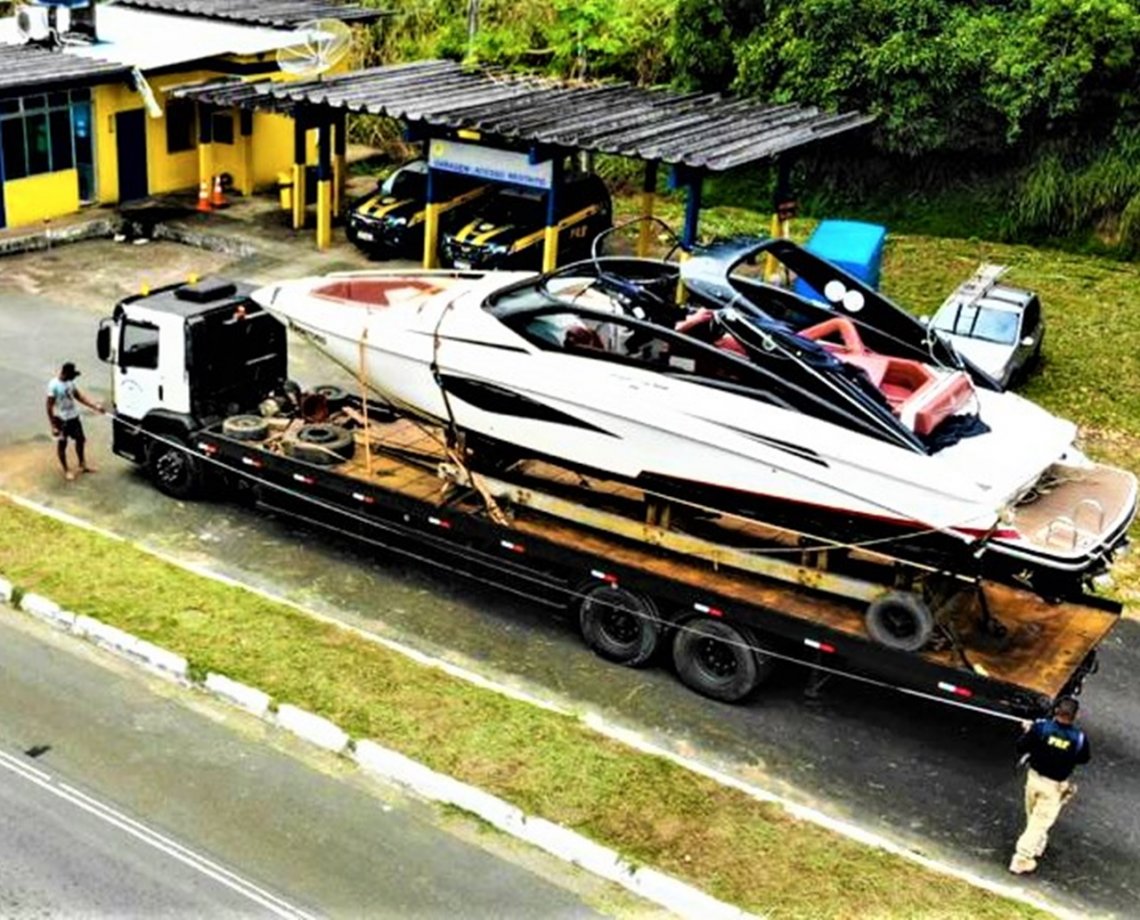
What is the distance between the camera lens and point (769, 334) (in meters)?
11.6

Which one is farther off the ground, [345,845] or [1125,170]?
[1125,170]

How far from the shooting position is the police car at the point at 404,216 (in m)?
25.0

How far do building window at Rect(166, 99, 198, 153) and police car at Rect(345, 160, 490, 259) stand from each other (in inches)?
226

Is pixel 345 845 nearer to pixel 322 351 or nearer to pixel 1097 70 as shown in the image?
pixel 322 351

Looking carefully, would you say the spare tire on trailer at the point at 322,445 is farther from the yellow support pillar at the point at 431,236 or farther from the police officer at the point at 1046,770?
the yellow support pillar at the point at 431,236

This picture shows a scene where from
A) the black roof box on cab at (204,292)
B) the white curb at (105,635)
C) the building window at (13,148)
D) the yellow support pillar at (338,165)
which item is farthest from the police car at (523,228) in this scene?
the white curb at (105,635)

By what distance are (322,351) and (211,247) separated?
1324 centimetres

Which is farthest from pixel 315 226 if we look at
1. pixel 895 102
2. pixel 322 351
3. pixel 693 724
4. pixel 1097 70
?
pixel 693 724

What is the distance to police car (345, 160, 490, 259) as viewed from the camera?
2498cm

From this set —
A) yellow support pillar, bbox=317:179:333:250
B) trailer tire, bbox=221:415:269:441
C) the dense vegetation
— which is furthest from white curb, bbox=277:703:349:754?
the dense vegetation

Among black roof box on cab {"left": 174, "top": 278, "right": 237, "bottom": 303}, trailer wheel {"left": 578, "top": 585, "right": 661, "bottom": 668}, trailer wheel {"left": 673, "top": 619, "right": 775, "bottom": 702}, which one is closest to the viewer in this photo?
trailer wheel {"left": 673, "top": 619, "right": 775, "bottom": 702}

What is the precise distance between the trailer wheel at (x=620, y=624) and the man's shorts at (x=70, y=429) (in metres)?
6.46

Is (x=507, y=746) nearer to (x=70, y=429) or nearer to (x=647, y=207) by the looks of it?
(x=70, y=429)

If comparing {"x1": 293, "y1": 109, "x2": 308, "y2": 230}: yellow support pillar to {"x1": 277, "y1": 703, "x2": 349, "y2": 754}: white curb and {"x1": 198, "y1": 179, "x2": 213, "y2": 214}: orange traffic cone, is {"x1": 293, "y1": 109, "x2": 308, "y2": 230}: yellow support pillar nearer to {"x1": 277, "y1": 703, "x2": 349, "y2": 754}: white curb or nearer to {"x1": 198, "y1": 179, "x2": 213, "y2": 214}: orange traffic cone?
{"x1": 198, "y1": 179, "x2": 213, "y2": 214}: orange traffic cone
